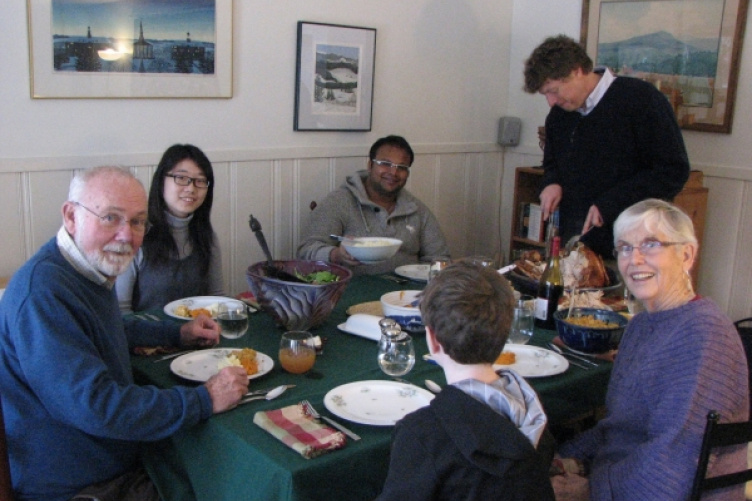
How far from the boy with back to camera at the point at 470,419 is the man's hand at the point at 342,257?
149 centimetres

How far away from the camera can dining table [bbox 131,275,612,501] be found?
1432 mm

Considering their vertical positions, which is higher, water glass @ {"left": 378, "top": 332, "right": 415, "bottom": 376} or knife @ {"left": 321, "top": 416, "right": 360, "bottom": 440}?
water glass @ {"left": 378, "top": 332, "right": 415, "bottom": 376}

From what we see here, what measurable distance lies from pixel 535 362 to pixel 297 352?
636 mm

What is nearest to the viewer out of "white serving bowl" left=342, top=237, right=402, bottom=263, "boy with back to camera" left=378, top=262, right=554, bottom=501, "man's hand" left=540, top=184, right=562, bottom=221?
"boy with back to camera" left=378, top=262, right=554, bottom=501

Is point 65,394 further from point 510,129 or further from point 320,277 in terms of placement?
point 510,129

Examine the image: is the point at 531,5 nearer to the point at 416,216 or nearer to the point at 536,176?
the point at 536,176

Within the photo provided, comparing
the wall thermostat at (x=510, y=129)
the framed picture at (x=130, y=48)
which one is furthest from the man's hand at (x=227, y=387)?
the wall thermostat at (x=510, y=129)

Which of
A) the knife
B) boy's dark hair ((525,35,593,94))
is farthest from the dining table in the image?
boy's dark hair ((525,35,593,94))

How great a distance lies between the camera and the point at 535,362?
2.01 m

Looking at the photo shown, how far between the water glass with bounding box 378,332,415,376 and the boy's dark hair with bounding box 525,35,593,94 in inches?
61.9

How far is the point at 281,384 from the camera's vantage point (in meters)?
1.78

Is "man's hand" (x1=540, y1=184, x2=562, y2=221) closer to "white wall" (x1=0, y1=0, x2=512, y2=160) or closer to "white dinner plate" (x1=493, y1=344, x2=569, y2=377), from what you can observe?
"white wall" (x1=0, y1=0, x2=512, y2=160)

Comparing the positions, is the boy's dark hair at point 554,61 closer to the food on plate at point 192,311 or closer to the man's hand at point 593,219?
the man's hand at point 593,219

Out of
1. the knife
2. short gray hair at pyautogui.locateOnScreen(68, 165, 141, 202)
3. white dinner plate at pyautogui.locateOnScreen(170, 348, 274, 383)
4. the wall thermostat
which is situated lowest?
the knife
